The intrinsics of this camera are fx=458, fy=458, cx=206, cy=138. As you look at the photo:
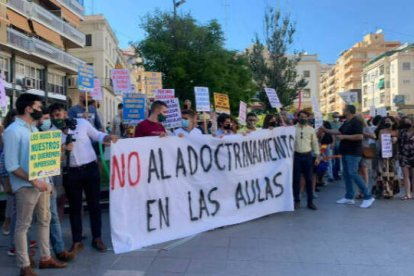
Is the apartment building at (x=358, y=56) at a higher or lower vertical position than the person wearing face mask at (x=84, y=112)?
higher

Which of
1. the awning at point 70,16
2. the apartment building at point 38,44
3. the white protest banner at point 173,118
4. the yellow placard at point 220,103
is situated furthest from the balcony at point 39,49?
the white protest banner at point 173,118

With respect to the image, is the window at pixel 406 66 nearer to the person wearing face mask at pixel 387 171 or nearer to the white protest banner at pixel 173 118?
the person wearing face mask at pixel 387 171

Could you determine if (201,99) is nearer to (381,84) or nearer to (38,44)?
(38,44)

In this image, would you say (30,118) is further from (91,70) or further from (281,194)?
(91,70)

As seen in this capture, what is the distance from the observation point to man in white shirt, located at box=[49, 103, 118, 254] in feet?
18.1

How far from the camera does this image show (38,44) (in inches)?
1334

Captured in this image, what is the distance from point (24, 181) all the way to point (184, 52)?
22.3m

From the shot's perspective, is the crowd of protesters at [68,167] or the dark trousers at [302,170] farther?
the dark trousers at [302,170]

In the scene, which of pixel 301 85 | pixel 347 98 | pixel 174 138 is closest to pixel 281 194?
pixel 174 138

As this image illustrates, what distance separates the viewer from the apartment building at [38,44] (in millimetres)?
30594

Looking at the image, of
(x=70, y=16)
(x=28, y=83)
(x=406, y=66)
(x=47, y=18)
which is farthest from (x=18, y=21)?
(x=406, y=66)

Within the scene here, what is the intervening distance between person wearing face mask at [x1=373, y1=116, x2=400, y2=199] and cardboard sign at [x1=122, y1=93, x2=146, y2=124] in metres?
5.42

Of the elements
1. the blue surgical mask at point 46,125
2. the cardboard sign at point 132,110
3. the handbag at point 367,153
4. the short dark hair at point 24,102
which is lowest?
the handbag at point 367,153

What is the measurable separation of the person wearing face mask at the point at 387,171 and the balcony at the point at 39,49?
20.9m
